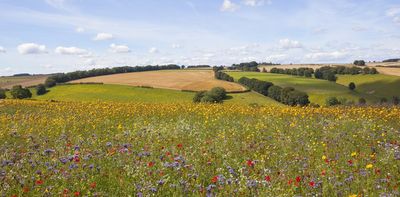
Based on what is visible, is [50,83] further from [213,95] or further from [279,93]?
[279,93]

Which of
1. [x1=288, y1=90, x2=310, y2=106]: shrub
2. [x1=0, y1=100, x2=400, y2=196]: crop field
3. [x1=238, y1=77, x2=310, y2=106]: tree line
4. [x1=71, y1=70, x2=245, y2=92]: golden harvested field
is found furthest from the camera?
[x1=71, y1=70, x2=245, y2=92]: golden harvested field

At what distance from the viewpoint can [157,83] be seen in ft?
261

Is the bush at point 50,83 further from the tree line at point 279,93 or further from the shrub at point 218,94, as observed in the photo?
the tree line at point 279,93

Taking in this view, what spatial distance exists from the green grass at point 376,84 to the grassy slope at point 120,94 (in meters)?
24.3

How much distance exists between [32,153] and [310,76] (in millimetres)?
97839

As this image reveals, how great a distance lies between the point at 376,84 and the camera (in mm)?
81062

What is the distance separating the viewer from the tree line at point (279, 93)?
190 feet

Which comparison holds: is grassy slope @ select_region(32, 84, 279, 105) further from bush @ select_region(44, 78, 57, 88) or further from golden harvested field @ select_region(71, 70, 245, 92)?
golden harvested field @ select_region(71, 70, 245, 92)

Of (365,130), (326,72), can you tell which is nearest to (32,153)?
(365,130)

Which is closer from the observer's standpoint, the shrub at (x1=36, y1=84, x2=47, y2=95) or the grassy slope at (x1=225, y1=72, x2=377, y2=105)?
the grassy slope at (x1=225, y1=72, x2=377, y2=105)

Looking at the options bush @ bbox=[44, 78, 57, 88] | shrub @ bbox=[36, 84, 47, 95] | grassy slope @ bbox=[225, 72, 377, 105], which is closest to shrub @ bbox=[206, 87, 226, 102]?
grassy slope @ bbox=[225, 72, 377, 105]

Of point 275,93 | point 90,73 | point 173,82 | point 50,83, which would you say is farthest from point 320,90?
point 90,73

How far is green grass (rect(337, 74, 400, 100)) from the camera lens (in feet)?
239

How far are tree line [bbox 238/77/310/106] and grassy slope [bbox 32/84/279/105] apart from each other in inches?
59.4
